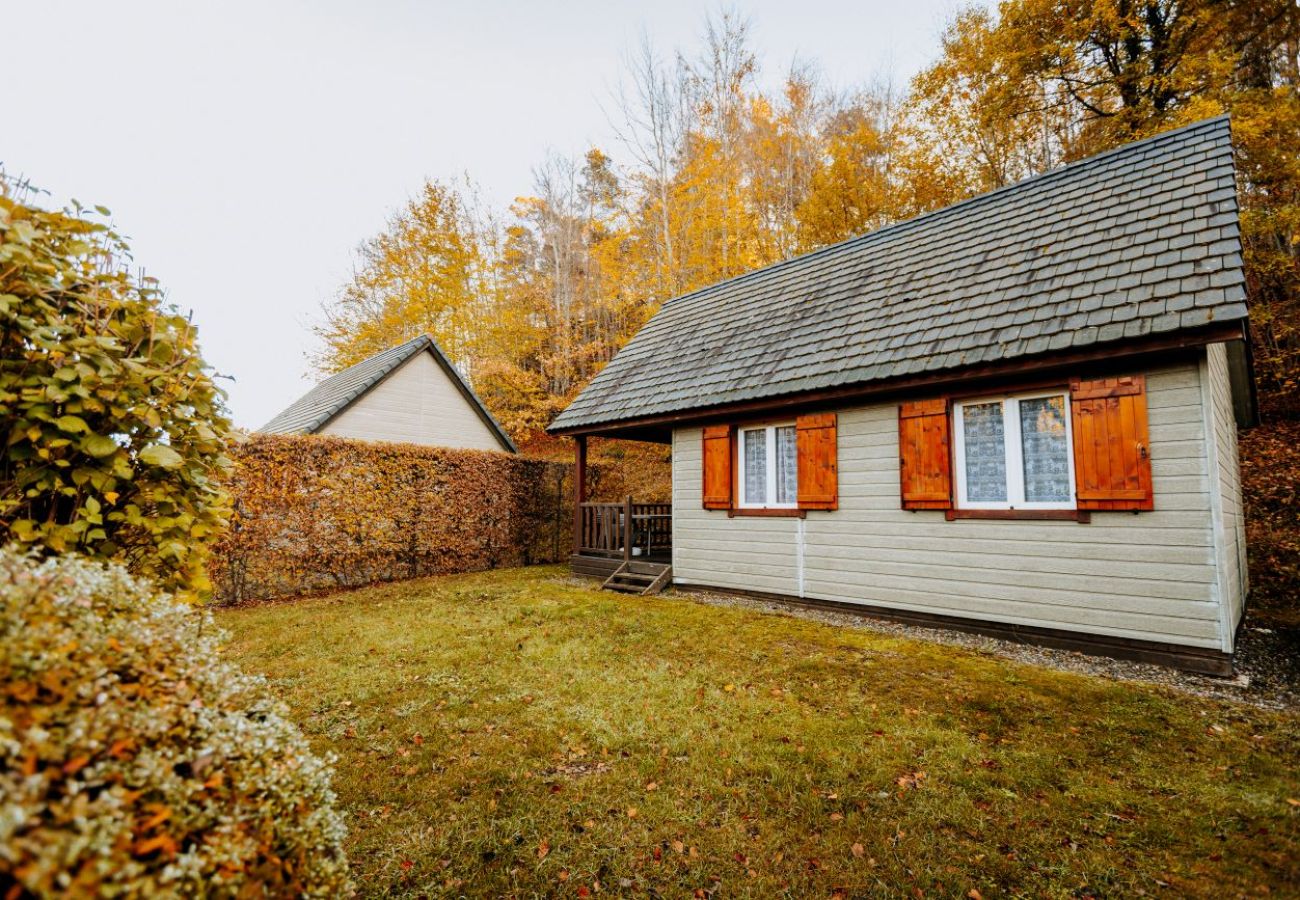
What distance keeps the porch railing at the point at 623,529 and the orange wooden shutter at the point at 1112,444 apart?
21.4 feet

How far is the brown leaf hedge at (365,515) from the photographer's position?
8.19 m

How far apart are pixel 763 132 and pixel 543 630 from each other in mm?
17670

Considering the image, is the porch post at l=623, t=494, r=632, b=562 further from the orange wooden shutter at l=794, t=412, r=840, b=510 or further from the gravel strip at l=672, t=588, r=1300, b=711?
→ the gravel strip at l=672, t=588, r=1300, b=711

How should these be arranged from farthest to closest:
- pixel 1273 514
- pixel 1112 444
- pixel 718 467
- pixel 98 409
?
pixel 1273 514 < pixel 718 467 < pixel 1112 444 < pixel 98 409

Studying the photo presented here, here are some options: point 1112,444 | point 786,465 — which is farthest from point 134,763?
point 786,465

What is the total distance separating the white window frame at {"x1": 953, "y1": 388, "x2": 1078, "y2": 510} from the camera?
547cm

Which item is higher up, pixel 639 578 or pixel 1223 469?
pixel 1223 469

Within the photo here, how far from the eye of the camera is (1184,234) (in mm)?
5465

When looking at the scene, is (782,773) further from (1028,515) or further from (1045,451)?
(1045,451)

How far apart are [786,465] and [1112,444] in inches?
145

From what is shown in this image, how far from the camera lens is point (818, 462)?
7223 millimetres

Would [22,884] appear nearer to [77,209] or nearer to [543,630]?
[77,209]

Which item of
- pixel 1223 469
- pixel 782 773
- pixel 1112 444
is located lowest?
pixel 782 773

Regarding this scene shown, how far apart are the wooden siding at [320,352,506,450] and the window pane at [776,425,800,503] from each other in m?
10.1
